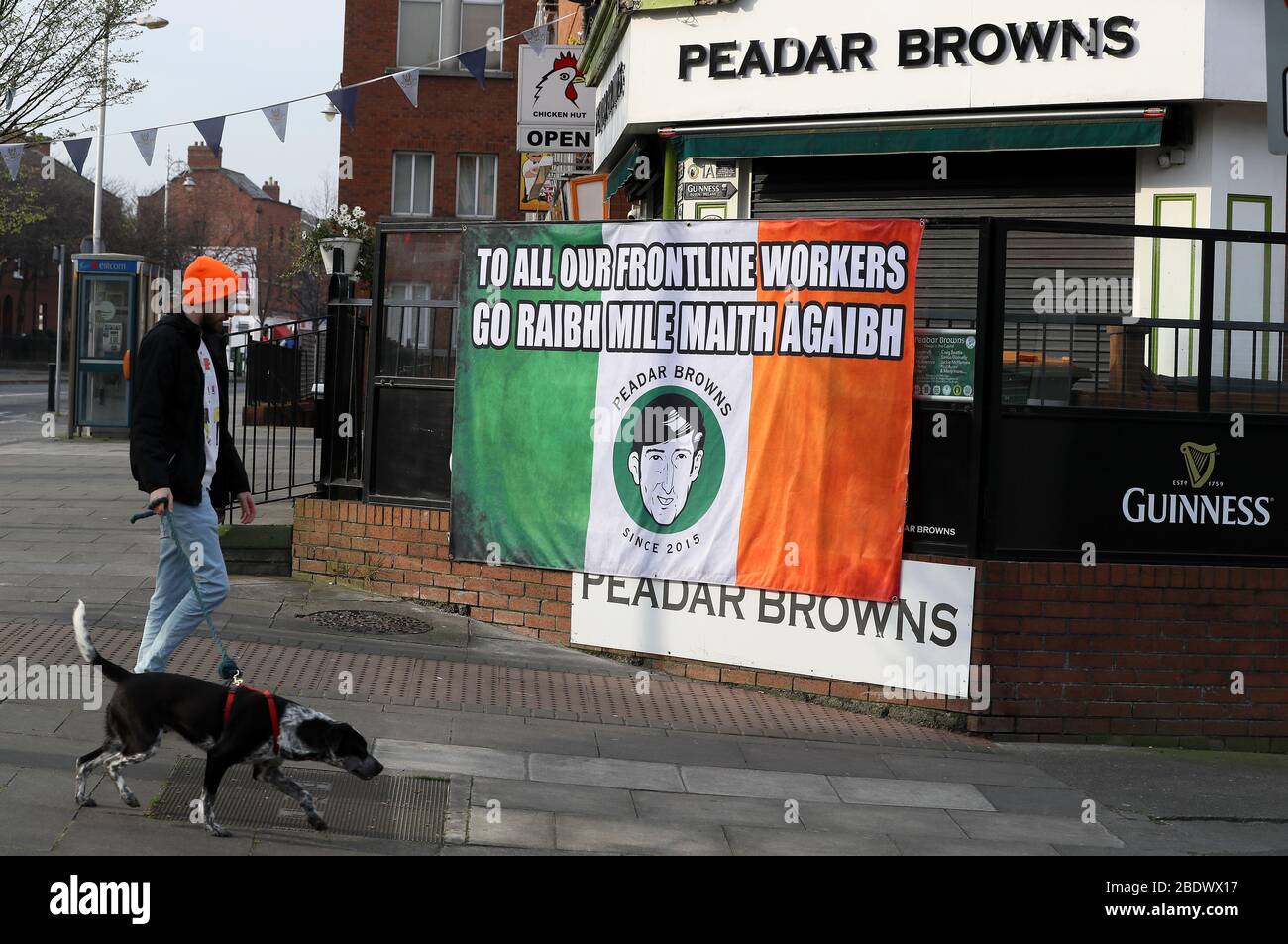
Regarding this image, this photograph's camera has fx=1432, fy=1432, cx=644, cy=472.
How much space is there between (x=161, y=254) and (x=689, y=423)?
62951 mm

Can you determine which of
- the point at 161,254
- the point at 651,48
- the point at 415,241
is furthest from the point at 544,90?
the point at 161,254

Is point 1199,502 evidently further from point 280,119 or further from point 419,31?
point 419,31

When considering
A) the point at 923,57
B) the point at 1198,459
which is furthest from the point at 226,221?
the point at 1198,459

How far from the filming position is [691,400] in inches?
361

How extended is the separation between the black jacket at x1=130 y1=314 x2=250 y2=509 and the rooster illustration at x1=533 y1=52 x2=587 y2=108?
35.4 feet

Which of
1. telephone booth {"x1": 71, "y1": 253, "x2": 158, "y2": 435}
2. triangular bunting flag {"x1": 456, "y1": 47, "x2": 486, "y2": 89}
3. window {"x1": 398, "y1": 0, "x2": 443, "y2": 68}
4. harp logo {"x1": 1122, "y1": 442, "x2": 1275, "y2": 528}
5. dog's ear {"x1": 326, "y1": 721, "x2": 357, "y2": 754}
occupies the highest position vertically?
window {"x1": 398, "y1": 0, "x2": 443, "y2": 68}

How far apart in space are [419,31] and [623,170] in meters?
19.0

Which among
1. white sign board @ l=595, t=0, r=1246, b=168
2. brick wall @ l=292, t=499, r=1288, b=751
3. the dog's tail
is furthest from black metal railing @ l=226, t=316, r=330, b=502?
the dog's tail

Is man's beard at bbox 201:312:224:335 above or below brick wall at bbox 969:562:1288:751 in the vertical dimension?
above

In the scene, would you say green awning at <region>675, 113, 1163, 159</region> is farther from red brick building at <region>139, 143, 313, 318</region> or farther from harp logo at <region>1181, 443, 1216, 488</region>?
red brick building at <region>139, 143, 313, 318</region>

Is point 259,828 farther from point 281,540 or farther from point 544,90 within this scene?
point 544,90

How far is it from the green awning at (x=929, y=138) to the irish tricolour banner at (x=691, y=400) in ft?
14.0

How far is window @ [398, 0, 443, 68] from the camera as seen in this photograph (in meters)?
32.5

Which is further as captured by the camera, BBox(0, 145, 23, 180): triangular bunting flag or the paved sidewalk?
BBox(0, 145, 23, 180): triangular bunting flag
